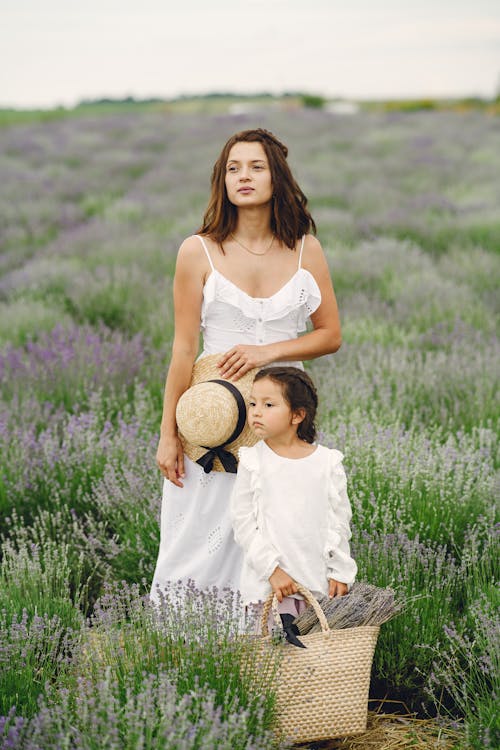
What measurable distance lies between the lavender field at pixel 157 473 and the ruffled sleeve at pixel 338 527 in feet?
1.10

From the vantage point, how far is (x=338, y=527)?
7.79 ft

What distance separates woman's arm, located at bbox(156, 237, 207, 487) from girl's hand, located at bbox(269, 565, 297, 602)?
0.57 m

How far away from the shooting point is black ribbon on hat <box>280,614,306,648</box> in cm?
219

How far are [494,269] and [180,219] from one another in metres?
4.04

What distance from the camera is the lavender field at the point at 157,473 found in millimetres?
2197

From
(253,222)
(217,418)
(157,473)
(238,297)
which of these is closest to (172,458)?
(217,418)

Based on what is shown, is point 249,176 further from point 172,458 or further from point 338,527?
point 338,527

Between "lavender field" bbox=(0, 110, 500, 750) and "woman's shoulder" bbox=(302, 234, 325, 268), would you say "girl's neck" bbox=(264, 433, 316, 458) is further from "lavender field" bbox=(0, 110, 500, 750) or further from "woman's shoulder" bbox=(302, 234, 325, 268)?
"woman's shoulder" bbox=(302, 234, 325, 268)

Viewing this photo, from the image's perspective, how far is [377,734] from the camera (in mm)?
2623

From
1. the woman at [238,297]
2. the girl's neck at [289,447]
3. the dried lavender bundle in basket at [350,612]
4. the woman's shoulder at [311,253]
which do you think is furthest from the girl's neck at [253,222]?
the dried lavender bundle in basket at [350,612]

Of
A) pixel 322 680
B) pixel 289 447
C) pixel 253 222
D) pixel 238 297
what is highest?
pixel 253 222

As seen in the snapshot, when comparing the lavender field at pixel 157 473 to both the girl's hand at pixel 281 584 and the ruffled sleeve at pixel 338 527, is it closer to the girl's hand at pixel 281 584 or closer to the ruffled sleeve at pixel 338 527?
the girl's hand at pixel 281 584

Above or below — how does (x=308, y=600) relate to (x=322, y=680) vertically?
above

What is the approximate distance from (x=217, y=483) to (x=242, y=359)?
470 mm
